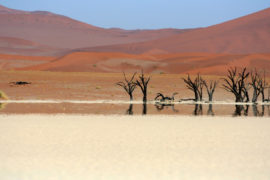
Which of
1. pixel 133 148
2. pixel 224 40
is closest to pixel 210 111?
pixel 133 148

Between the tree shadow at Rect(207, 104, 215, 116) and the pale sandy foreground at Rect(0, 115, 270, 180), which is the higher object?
the tree shadow at Rect(207, 104, 215, 116)

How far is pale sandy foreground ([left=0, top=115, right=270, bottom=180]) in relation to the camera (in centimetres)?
700

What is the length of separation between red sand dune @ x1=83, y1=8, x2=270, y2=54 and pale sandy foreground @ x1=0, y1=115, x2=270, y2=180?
207ft

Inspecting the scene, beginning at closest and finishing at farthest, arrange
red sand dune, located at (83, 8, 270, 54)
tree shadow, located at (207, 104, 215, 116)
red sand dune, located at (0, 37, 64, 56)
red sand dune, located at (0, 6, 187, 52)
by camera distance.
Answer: tree shadow, located at (207, 104, 215, 116), red sand dune, located at (83, 8, 270, 54), red sand dune, located at (0, 37, 64, 56), red sand dune, located at (0, 6, 187, 52)

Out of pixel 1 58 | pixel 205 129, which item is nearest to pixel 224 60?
pixel 1 58

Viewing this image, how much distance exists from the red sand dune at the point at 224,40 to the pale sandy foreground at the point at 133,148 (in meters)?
63.2

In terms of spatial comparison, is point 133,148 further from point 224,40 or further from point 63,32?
point 63,32

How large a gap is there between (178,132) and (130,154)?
2.93 meters

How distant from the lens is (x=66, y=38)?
464 feet

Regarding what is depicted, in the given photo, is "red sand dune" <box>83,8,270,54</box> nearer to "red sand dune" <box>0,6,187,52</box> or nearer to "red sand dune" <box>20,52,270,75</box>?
"red sand dune" <box>20,52,270,75</box>

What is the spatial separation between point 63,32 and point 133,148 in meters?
144

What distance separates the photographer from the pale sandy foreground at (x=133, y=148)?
7.00 m

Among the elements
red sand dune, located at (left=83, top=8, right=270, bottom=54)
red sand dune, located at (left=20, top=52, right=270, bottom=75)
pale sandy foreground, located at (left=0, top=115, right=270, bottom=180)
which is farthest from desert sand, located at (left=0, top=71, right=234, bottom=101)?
red sand dune, located at (left=83, top=8, right=270, bottom=54)

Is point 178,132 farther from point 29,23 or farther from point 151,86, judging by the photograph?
point 29,23
